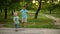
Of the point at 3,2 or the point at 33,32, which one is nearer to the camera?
the point at 33,32

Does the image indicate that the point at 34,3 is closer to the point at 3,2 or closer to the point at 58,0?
the point at 58,0

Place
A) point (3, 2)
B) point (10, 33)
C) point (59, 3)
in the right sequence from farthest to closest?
1. point (59, 3)
2. point (3, 2)
3. point (10, 33)

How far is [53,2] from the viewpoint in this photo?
92.0ft

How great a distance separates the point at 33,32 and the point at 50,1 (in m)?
15.0

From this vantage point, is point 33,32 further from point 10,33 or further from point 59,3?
point 59,3

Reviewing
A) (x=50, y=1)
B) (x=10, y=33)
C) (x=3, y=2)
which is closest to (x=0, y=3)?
(x=3, y=2)

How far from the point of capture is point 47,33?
12.6 metres

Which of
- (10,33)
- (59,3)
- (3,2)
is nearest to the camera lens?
(10,33)

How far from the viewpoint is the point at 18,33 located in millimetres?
12453

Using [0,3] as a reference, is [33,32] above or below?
below

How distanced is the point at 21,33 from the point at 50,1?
15.5 metres

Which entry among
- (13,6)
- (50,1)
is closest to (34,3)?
(50,1)

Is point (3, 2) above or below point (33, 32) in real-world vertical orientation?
above

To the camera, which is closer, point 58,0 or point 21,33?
point 21,33
